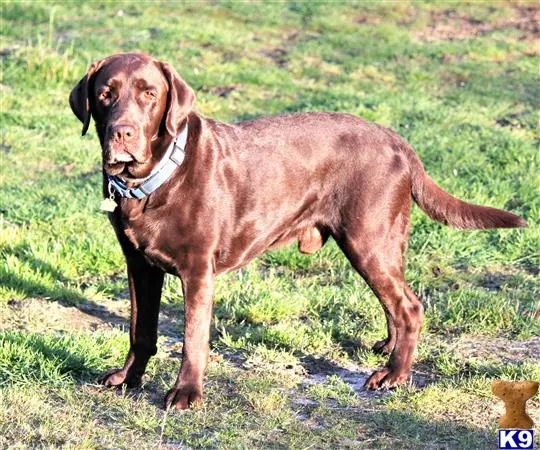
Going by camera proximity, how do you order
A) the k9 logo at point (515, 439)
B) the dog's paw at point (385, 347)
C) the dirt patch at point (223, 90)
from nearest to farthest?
the k9 logo at point (515, 439)
the dog's paw at point (385, 347)
the dirt patch at point (223, 90)

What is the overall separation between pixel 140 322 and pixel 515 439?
181 cm

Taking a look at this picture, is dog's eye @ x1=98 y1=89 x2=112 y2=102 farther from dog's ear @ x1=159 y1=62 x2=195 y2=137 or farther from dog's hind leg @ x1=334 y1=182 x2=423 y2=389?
dog's hind leg @ x1=334 y1=182 x2=423 y2=389

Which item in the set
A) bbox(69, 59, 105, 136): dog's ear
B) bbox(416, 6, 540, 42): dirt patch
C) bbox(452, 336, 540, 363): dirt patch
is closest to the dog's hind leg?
bbox(452, 336, 540, 363): dirt patch

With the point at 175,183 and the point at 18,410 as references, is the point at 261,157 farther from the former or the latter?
the point at 18,410

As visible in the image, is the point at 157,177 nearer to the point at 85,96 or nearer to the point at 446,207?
the point at 85,96

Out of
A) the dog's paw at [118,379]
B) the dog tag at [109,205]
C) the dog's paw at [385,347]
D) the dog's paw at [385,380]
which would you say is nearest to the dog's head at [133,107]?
the dog tag at [109,205]

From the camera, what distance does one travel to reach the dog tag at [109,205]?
450 centimetres

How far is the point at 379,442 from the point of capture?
162 inches

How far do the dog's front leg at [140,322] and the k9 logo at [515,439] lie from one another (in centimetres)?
170

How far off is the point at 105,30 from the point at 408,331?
9037 millimetres

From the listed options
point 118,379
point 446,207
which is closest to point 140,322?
point 118,379

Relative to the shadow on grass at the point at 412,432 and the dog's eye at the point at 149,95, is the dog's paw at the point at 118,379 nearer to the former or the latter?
the shadow on grass at the point at 412,432

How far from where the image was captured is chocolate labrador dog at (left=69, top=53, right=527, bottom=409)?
14.5ft

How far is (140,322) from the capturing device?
473cm
